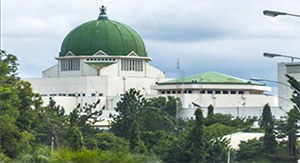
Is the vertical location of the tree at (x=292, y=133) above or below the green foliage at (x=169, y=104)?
below

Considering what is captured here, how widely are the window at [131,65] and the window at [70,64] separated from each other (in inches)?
196

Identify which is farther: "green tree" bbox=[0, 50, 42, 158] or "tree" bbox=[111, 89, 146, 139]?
"tree" bbox=[111, 89, 146, 139]

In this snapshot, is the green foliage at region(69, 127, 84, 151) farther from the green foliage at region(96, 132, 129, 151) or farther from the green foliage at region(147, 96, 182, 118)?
the green foliage at region(147, 96, 182, 118)

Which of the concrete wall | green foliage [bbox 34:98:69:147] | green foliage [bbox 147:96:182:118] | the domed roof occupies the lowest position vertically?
green foliage [bbox 34:98:69:147]

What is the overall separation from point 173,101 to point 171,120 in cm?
2279

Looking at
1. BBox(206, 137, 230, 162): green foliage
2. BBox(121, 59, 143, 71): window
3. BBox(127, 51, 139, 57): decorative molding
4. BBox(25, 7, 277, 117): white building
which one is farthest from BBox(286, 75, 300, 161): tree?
BBox(121, 59, 143, 71): window

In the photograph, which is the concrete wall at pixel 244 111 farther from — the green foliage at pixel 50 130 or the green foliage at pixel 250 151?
the green foliage at pixel 250 151

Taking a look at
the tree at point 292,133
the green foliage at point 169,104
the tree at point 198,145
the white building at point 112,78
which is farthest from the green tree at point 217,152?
the white building at point 112,78

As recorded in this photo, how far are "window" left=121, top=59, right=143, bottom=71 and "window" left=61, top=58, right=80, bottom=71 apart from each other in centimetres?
499

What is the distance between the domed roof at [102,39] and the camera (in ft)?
462

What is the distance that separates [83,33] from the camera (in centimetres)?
14125

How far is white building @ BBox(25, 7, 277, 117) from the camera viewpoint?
135 m

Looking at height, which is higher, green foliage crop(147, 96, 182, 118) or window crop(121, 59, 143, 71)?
window crop(121, 59, 143, 71)

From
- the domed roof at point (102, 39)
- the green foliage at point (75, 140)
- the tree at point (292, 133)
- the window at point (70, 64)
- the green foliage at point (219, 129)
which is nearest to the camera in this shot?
the green foliage at point (75, 140)
